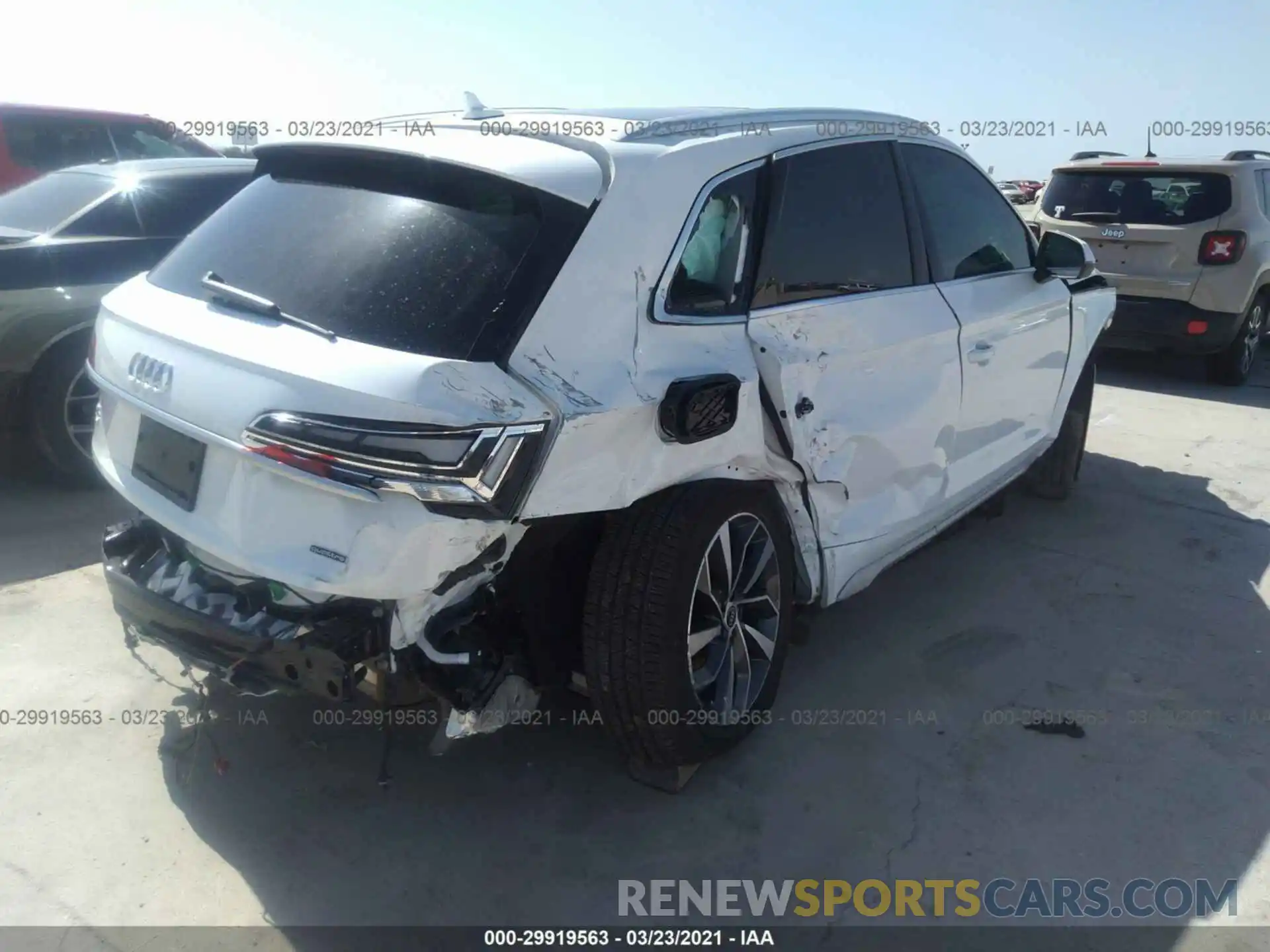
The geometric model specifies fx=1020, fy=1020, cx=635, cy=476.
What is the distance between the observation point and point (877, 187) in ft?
11.5

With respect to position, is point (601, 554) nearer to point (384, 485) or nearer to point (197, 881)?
point (384, 485)

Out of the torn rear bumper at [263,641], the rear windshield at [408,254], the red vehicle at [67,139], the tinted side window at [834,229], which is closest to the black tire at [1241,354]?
the tinted side window at [834,229]

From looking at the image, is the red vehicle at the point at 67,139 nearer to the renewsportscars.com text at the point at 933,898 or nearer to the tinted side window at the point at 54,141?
the tinted side window at the point at 54,141

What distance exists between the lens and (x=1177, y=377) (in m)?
8.44

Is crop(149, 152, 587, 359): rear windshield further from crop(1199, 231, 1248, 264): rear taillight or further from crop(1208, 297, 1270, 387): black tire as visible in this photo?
crop(1208, 297, 1270, 387): black tire

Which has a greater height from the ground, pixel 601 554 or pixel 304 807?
pixel 601 554

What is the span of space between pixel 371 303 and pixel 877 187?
192 centimetres

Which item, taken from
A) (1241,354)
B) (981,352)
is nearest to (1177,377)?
(1241,354)

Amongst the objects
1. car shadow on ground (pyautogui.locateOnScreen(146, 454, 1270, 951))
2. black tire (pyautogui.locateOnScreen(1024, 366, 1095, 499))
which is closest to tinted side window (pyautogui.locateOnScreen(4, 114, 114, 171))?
car shadow on ground (pyautogui.locateOnScreen(146, 454, 1270, 951))

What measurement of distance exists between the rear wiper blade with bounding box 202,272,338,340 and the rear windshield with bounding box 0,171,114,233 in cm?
310

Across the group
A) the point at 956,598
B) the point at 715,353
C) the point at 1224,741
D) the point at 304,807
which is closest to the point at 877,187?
the point at 715,353

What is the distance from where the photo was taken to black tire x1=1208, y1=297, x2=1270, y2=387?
26.2 feet

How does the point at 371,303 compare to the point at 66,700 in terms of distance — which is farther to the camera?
the point at 66,700

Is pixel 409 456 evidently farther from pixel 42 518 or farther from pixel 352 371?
pixel 42 518
